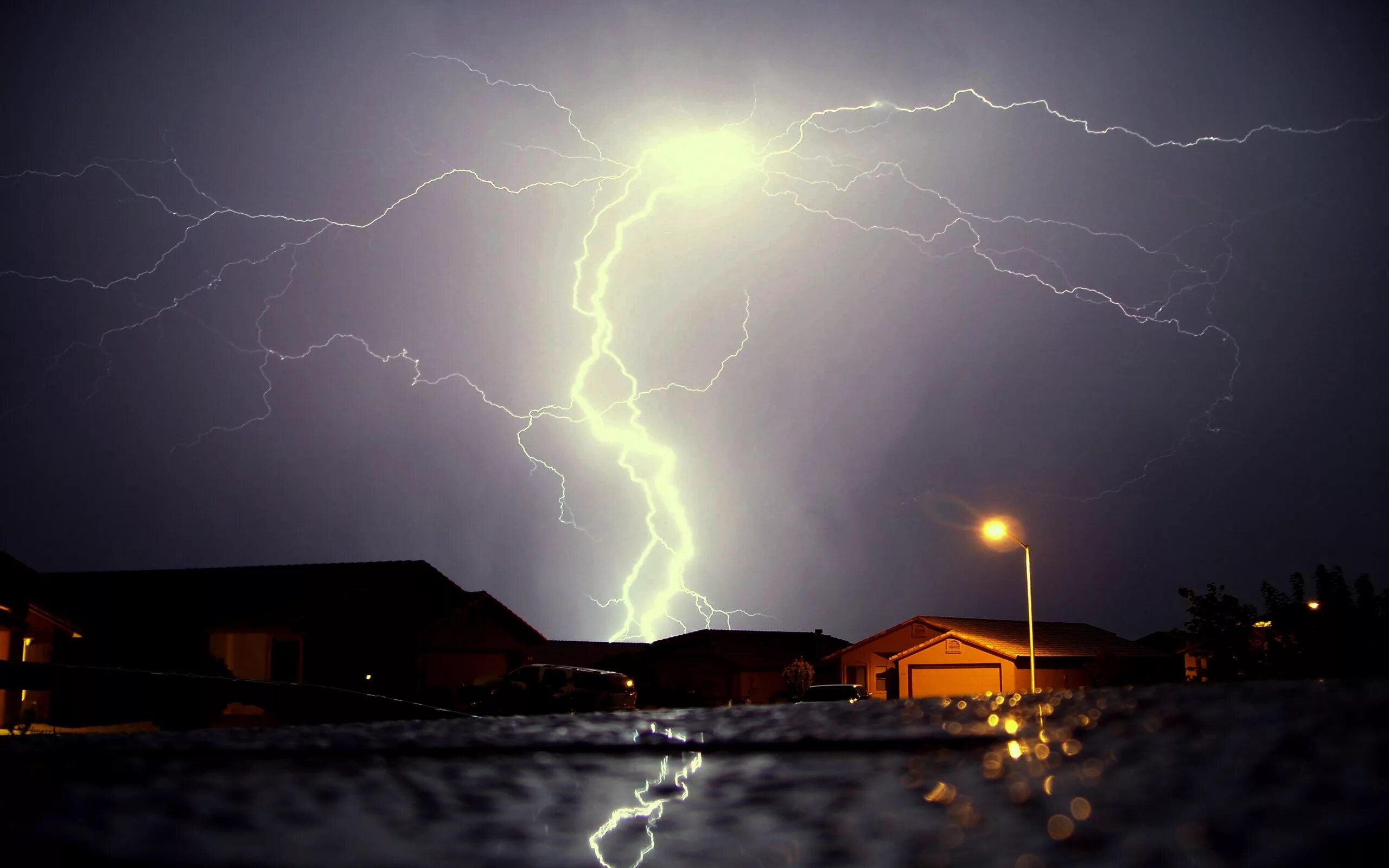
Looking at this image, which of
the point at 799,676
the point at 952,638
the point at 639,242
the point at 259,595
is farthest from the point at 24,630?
the point at 639,242

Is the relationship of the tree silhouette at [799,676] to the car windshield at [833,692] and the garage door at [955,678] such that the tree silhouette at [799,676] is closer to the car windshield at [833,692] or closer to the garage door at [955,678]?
the garage door at [955,678]

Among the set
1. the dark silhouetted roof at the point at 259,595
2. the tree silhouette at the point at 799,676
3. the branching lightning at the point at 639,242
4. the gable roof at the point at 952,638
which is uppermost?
the branching lightning at the point at 639,242

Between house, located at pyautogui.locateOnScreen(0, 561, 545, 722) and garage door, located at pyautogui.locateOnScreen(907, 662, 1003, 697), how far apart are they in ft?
56.9

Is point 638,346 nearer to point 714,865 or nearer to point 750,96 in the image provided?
point 750,96

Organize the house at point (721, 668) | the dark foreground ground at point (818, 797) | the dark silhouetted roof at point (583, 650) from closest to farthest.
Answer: the dark foreground ground at point (818, 797) → the house at point (721, 668) → the dark silhouetted roof at point (583, 650)

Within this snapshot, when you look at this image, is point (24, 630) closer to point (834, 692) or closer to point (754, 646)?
point (834, 692)

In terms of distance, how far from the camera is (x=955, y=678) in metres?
41.0

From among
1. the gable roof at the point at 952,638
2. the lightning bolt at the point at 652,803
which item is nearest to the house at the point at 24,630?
the lightning bolt at the point at 652,803

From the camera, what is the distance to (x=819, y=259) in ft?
308

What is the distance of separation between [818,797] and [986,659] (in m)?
42.1

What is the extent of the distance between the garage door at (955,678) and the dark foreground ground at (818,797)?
39910 millimetres

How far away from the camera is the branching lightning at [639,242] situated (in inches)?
3093

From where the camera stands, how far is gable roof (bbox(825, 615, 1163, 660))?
39.9 metres

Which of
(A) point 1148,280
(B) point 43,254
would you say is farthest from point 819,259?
(B) point 43,254
